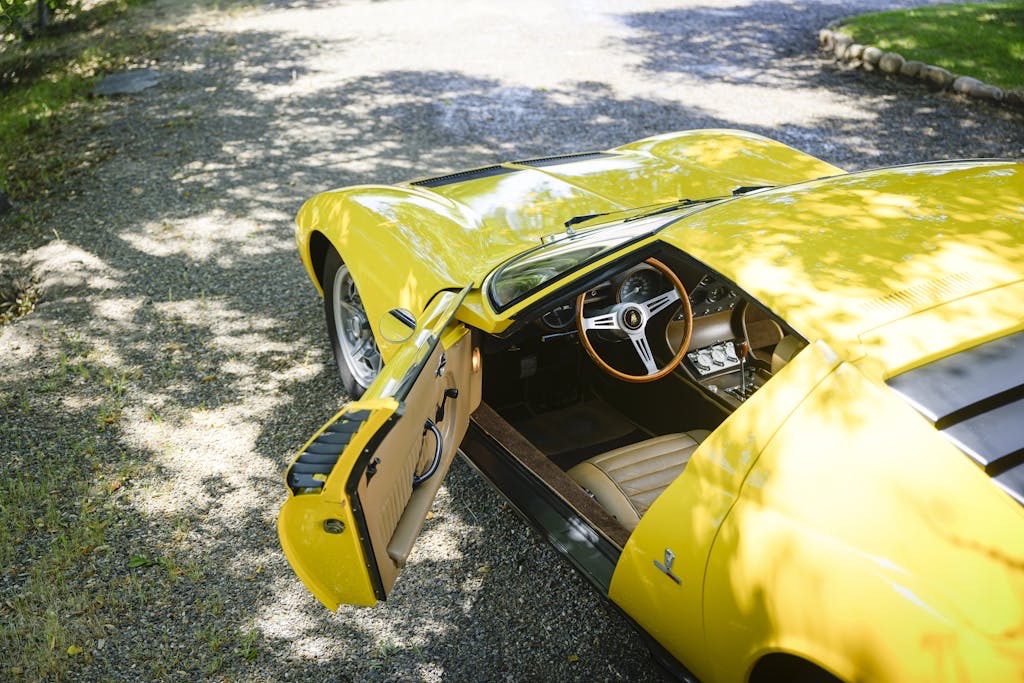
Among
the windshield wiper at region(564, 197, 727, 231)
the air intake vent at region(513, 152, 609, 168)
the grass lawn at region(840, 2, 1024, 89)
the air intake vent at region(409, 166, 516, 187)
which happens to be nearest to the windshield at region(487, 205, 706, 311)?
the windshield wiper at region(564, 197, 727, 231)

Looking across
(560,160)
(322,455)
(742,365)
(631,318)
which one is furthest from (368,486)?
(560,160)

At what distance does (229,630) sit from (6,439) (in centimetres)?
190

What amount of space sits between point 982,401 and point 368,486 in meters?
1.59

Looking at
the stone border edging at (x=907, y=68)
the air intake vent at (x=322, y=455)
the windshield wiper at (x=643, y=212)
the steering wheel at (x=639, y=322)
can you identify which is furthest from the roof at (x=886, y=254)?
the stone border edging at (x=907, y=68)

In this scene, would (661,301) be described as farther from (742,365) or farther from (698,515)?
(698,515)

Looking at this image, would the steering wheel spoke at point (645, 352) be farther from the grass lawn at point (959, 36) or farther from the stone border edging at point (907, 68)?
the grass lawn at point (959, 36)

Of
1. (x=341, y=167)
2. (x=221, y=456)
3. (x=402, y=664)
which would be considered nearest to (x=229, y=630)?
(x=402, y=664)

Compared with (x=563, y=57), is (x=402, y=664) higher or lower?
lower

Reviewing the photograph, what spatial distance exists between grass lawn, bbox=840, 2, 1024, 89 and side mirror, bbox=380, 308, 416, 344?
774 centimetres

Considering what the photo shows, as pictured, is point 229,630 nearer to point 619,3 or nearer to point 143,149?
point 143,149

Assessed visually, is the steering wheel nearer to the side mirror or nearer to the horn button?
the horn button

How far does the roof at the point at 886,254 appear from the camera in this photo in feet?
6.77

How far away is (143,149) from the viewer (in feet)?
25.0

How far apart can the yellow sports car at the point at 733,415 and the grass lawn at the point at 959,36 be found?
6.83 meters
